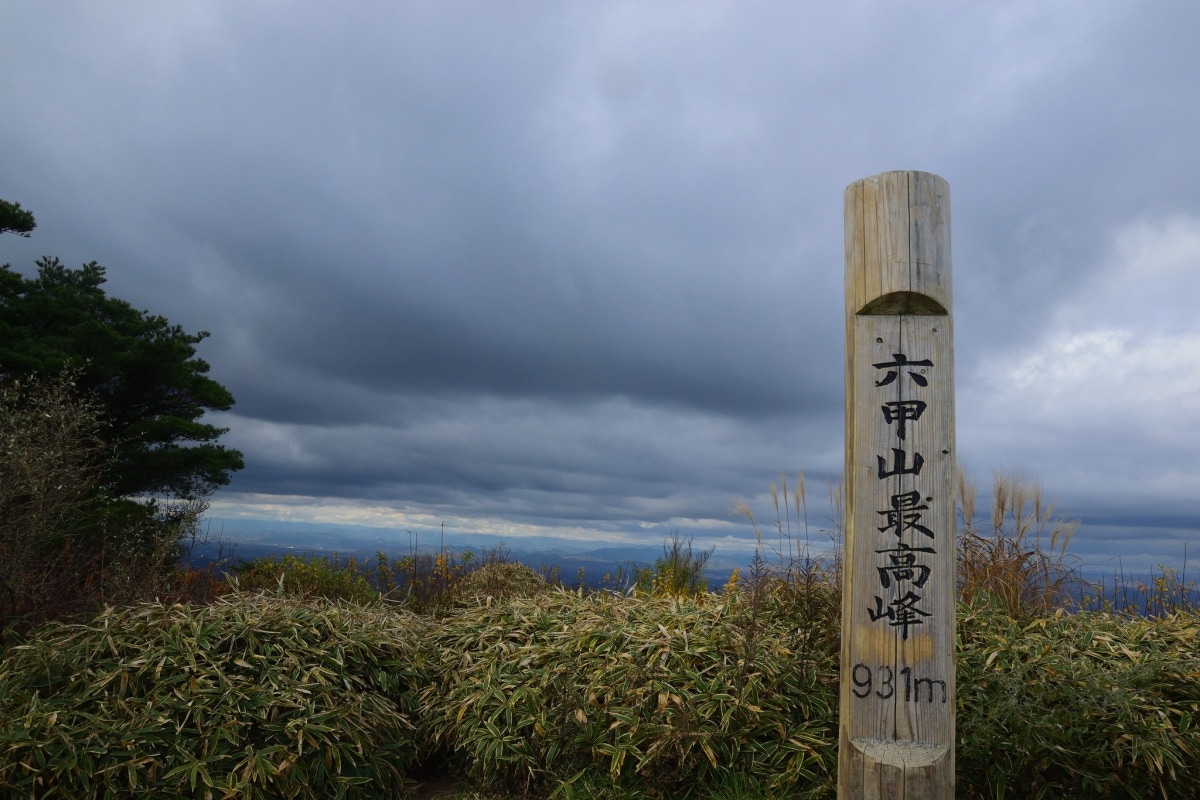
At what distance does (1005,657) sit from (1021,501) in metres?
1.80

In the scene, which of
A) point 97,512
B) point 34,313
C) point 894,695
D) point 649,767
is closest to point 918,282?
point 894,695

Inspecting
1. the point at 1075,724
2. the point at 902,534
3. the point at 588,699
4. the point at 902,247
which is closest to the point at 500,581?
the point at 588,699

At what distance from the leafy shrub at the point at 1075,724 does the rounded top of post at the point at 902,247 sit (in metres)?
1.98

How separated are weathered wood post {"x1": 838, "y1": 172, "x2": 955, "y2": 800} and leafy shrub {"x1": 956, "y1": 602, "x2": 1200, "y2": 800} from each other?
3.10 ft

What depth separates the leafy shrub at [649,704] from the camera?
413cm

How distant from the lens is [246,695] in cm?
438

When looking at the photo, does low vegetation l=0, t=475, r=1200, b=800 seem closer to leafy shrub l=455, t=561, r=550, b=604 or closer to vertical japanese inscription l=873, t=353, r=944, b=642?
vertical japanese inscription l=873, t=353, r=944, b=642

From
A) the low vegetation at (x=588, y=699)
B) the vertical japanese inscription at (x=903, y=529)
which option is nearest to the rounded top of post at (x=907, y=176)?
the vertical japanese inscription at (x=903, y=529)

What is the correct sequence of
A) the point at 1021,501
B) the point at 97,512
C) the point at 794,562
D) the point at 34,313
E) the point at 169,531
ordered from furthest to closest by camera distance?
the point at 34,313, the point at 97,512, the point at 169,531, the point at 1021,501, the point at 794,562

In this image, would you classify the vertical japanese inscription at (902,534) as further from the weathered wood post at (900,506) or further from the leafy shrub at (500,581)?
the leafy shrub at (500,581)

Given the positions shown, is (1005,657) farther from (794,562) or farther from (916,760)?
(916,760)

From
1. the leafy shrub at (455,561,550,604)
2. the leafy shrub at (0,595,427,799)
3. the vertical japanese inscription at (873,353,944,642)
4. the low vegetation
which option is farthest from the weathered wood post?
the leafy shrub at (455,561,550,604)

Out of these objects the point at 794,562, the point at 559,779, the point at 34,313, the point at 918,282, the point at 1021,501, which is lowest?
the point at 559,779

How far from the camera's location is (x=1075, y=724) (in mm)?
3979
